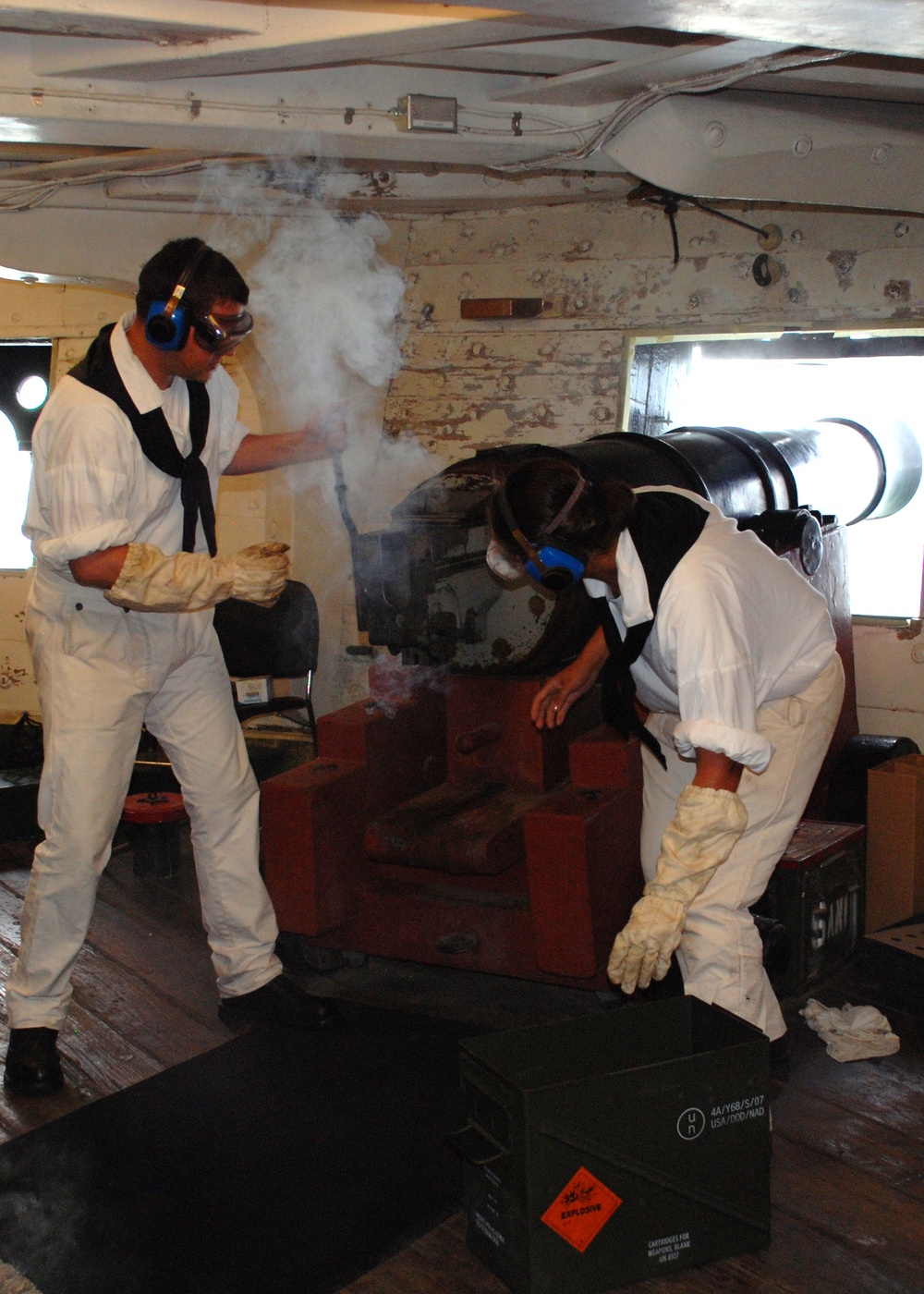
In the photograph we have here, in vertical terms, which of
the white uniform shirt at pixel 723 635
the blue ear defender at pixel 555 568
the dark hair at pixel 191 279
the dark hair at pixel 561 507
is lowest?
the white uniform shirt at pixel 723 635

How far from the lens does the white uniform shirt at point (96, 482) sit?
Answer: 102 inches

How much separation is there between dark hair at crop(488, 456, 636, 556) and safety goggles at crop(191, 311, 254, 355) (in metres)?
0.81

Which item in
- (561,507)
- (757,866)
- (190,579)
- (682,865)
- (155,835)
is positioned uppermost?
(561,507)

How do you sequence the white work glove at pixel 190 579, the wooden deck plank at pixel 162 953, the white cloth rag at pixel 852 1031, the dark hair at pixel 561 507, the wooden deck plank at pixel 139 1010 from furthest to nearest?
the wooden deck plank at pixel 162 953 → the wooden deck plank at pixel 139 1010 → the white cloth rag at pixel 852 1031 → the white work glove at pixel 190 579 → the dark hair at pixel 561 507

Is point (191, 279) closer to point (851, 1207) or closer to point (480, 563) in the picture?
point (480, 563)

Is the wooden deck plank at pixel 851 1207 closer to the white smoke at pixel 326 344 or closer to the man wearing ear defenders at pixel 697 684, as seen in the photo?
the man wearing ear defenders at pixel 697 684

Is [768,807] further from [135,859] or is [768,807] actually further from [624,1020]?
[135,859]

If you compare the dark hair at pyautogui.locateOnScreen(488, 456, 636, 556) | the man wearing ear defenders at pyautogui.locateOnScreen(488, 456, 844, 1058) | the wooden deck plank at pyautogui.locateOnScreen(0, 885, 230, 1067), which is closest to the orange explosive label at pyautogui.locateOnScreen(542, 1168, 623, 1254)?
the man wearing ear defenders at pyautogui.locateOnScreen(488, 456, 844, 1058)

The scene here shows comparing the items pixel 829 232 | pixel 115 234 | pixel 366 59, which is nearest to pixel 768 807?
pixel 366 59

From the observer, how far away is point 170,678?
9.54 feet

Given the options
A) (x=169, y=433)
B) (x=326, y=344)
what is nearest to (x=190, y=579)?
(x=169, y=433)

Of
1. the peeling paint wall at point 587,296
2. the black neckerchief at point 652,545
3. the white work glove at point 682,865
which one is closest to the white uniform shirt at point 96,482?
the black neckerchief at point 652,545

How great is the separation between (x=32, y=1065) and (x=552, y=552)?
1.68 metres

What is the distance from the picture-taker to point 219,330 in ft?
8.73
